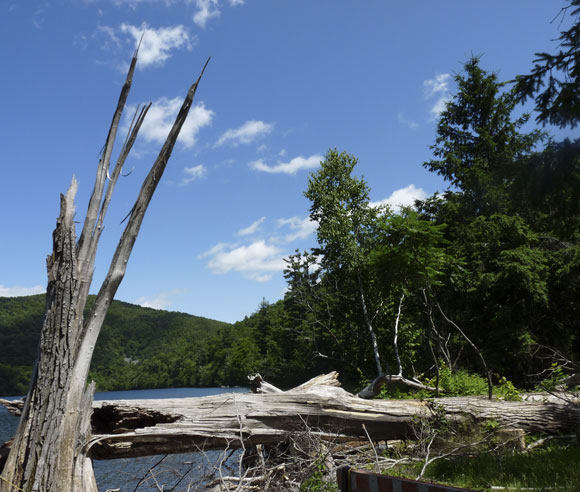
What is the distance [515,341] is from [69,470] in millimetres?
16531

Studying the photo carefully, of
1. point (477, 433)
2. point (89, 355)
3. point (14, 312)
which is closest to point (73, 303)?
point (89, 355)

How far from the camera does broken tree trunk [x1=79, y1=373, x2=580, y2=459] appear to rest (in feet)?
19.5

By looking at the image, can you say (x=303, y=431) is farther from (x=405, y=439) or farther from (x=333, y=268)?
(x=333, y=268)

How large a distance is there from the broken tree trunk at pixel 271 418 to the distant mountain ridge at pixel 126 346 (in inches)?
3115

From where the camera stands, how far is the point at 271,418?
6.78m

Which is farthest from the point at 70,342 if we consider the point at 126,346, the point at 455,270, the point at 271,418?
the point at 126,346

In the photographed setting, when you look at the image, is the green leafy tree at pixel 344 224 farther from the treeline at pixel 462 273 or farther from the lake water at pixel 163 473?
the lake water at pixel 163 473

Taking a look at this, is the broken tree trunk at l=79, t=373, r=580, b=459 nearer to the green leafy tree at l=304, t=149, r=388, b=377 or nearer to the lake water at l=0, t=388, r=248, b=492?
the lake water at l=0, t=388, r=248, b=492

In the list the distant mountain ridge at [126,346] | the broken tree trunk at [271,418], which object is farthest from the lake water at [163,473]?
the distant mountain ridge at [126,346]

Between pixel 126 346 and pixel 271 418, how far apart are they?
141 m

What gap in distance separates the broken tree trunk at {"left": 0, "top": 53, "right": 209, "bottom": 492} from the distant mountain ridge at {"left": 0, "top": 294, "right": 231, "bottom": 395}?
80324 mm

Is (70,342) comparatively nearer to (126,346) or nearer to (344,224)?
(344,224)

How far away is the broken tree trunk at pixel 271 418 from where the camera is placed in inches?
234

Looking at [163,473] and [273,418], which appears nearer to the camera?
[273,418]
